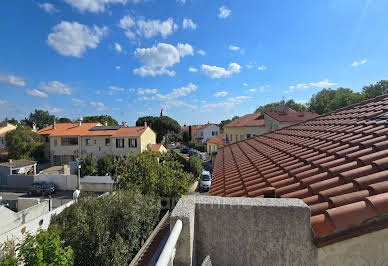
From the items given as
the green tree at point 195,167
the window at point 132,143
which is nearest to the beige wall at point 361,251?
the green tree at point 195,167

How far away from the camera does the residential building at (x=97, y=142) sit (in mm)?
30297

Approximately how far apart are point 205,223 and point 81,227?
6804 mm

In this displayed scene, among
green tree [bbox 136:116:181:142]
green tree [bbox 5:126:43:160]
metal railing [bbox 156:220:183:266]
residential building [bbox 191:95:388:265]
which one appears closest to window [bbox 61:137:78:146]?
green tree [bbox 5:126:43:160]

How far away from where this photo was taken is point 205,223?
80.3 inches

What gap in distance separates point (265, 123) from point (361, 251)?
27977 mm

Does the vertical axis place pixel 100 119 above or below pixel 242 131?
above

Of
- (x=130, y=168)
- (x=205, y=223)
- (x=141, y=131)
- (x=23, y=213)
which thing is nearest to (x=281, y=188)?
(x=205, y=223)

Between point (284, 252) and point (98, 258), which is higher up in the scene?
point (284, 252)

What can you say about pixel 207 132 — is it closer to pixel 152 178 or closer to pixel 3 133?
pixel 152 178

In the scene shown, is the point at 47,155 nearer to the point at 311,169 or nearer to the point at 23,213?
the point at 23,213

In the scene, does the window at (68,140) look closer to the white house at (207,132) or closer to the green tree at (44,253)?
the green tree at (44,253)

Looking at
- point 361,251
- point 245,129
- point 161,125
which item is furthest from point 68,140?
point 361,251

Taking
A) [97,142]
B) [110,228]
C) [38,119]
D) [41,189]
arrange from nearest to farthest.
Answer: [110,228]
[41,189]
[97,142]
[38,119]

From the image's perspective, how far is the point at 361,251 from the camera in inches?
64.1
